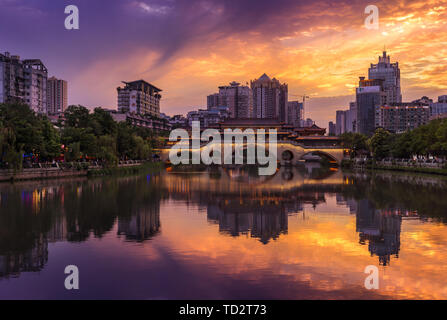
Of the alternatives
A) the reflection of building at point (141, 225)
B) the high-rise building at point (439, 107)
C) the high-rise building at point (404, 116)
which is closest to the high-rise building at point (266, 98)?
the high-rise building at point (404, 116)

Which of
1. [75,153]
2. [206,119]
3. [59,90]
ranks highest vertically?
[59,90]

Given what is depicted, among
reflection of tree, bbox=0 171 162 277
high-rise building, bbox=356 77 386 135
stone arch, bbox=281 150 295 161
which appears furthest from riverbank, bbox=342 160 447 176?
high-rise building, bbox=356 77 386 135

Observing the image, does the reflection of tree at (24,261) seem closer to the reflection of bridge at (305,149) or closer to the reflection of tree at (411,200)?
the reflection of tree at (411,200)

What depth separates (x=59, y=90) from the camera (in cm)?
15250

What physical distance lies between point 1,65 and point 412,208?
7336cm

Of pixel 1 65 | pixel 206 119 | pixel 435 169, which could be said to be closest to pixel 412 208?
pixel 435 169

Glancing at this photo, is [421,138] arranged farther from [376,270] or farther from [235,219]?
[376,270]

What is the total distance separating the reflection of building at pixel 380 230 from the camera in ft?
36.4

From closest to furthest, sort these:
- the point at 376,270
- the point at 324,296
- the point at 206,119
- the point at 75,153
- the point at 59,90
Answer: the point at 324,296
the point at 376,270
the point at 75,153
the point at 206,119
the point at 59,90

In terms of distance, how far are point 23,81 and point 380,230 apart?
265 ft

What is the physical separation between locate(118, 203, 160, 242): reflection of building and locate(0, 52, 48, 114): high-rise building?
200 feet

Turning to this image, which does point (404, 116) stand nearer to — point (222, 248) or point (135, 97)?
point (135, 97)

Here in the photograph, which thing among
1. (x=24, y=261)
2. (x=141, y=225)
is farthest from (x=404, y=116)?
(x=24, y=261)

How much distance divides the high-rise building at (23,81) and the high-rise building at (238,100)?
96.5 m
